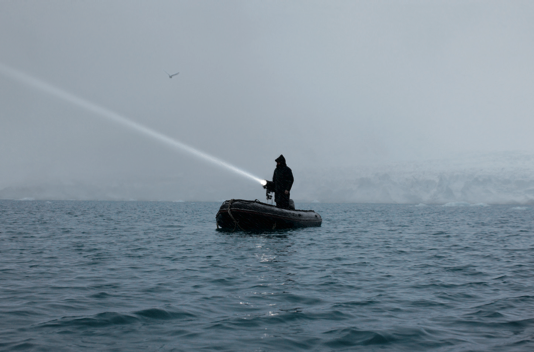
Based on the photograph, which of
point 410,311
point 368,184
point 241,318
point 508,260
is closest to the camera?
point 241,318

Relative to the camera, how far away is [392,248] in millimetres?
17438

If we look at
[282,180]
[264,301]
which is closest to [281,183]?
[282,180]

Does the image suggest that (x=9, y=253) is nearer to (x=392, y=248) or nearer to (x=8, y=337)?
(x=8, y=337)

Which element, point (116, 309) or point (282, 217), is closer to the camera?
point (116, 309)

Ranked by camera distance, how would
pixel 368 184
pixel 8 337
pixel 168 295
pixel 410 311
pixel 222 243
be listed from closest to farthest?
pixel 8 337 → pixel 410 311 → pixel 168 295 → pixel 222 243 → pixel 368 184

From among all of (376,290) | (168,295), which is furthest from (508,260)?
(168,295)

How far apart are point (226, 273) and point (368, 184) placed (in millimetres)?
157964

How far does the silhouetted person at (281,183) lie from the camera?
2407cm

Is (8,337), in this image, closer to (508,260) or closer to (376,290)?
(376,290)

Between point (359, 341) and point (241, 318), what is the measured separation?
6.70 ft

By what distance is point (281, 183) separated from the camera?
2448cm

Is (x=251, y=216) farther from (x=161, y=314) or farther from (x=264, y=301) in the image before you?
(x=161, y=314)

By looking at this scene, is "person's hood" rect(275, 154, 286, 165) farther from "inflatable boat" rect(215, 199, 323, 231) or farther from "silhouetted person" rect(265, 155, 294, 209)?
"inflatable boat" rect(215, 199, 323, 231)

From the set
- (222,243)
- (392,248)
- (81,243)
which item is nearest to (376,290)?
(392,248)
